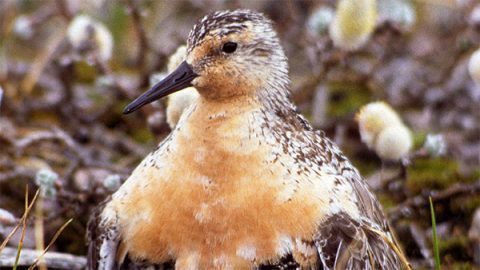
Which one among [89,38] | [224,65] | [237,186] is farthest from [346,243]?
[89,38]

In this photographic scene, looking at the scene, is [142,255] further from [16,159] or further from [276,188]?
[16,159]

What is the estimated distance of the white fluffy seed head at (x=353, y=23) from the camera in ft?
15.5

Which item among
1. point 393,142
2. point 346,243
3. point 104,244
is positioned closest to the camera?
point 346,243

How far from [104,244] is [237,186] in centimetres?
64

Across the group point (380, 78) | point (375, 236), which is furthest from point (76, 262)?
point (380, 78)

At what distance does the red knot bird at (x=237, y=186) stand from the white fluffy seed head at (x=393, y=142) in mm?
716

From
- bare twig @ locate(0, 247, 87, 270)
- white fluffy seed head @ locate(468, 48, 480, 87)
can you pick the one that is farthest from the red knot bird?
white fluffy seed head @ locate(468, 48, 480, 87)

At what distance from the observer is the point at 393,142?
447 cm

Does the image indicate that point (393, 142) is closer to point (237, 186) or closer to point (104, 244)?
point (237, 186)

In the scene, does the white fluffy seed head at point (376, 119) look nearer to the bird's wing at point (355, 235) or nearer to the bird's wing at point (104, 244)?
the bird's wing at point (355, 235)

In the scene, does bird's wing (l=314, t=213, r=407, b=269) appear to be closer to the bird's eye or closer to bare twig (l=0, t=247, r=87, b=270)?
the bird's eye

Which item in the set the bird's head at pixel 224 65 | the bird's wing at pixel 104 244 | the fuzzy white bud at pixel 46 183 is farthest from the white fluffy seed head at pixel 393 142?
the fuzzy white bud at pixel 46 183

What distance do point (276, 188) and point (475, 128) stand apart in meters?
3.13

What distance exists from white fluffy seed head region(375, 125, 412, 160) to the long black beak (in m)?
1.24
